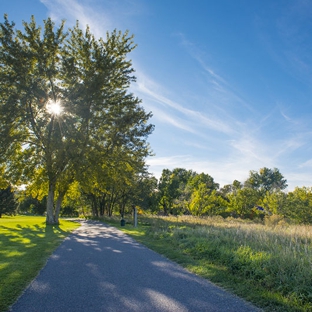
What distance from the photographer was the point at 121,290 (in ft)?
15.3

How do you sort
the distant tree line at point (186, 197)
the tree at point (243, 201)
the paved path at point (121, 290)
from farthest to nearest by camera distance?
1. the tree at point (243, 201)
2. the distant tree line at point (186, 197)
3. the paved path at point (121, 290)

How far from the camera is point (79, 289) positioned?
15.5ft

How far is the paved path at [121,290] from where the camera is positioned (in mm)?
3967

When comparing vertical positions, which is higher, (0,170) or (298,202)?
(0,170)

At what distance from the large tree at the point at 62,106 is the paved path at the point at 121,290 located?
14706 millimetres

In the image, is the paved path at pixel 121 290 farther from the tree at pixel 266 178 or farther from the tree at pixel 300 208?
the tree at pixel 266 178

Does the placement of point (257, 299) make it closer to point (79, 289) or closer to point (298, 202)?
point (79, 289)

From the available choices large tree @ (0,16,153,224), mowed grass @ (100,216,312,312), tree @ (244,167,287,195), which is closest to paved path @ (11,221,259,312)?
mowed grass @ (100,216,312,312)

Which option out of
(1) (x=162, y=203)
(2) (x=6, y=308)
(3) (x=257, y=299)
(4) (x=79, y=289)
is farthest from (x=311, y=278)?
(1) (x=162, y=203)

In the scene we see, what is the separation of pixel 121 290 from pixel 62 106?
735 inches

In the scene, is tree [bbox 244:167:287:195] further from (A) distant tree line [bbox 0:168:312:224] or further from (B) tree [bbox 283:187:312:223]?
(B) tree [bbox 283:187:312:223]

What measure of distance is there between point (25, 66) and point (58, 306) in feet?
66.7

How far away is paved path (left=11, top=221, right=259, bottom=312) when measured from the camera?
397 centimetres

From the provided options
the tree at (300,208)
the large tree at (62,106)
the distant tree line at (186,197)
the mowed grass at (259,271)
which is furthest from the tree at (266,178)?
the mowed grass at (259,271)
